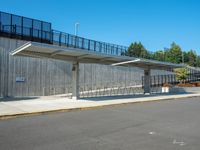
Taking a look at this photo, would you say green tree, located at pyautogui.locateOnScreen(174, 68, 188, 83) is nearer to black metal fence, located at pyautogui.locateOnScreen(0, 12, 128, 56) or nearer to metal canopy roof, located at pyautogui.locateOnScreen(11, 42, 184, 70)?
black metal fence, located at pyautogui.locateOnScreen(0, 12, 128, 56)

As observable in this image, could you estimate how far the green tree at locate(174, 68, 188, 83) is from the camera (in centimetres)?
4603

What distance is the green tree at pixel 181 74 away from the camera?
1812 inches

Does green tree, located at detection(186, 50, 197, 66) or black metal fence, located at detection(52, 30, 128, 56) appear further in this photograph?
green tree, located at detection(186, 50, 197, 66)

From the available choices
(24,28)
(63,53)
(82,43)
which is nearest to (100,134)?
(63,53)

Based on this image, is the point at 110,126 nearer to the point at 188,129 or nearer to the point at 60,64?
the point at 188,129

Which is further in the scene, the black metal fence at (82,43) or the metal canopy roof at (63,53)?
the black metal fence at (82,43)

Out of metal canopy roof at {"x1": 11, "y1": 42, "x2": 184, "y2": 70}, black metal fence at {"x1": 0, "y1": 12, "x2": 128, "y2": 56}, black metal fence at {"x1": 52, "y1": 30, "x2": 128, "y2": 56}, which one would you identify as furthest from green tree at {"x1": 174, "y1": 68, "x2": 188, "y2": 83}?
metal canopy roof at {"x1": 11, "y1": 42, "x2": 184, "y2": 70}

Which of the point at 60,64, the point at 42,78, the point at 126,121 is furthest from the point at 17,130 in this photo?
the point at 60,64

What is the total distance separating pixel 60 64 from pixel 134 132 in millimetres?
20831

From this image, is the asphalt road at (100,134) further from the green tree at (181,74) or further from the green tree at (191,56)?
the green tree at (191,56)

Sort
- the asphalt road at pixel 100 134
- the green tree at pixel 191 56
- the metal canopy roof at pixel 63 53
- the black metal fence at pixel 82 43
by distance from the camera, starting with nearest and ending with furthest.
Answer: the asphalt road at pixel 100 134 → the metal canopy roof at pixel 63 53 → the black metal fence at pixel 82 43 → the green tree at pixel 191 56

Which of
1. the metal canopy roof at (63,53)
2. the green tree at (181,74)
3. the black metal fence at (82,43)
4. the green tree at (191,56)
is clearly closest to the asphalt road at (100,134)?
the metal canopy roof at (63,53)

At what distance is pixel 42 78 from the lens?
1078 inches

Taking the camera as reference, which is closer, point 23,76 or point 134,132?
point 134,132
